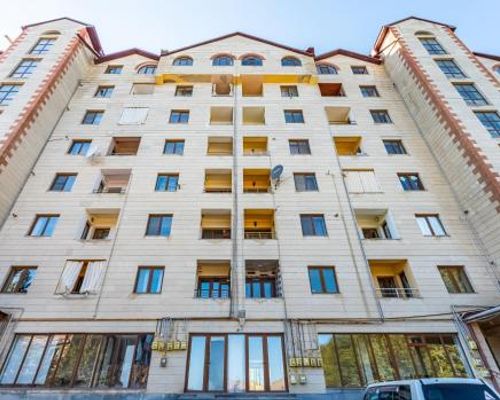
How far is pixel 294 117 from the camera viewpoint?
23.9m

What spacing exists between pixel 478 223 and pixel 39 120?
29.8 m

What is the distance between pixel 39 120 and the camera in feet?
67.1

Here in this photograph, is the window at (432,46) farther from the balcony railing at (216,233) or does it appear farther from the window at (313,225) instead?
the balcony railing at (216,233)

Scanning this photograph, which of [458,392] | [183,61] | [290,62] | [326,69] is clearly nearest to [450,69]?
[326,69]

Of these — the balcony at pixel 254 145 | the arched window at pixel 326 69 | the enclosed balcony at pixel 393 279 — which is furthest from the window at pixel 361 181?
the arched window at pixel 326 69

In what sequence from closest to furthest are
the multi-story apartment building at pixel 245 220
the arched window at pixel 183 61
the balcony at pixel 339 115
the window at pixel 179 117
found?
the multi-story apartment building at pixel 245 220, the window at pixel 179 117, the balcony at pixel 339 115, the arched window at pixel 183 61

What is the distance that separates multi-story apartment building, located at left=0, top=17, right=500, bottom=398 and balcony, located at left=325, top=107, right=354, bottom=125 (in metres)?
0.23

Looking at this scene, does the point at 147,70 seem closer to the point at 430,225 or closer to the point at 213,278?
the point at 213,278

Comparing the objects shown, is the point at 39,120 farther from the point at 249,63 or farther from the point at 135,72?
the point at 249,63

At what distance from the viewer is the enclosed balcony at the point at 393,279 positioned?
617 inches

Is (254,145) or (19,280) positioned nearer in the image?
(19,280)

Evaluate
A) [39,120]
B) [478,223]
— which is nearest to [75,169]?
[39,120]

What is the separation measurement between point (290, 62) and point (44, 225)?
25.0 m

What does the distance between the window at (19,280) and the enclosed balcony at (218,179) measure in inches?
442
